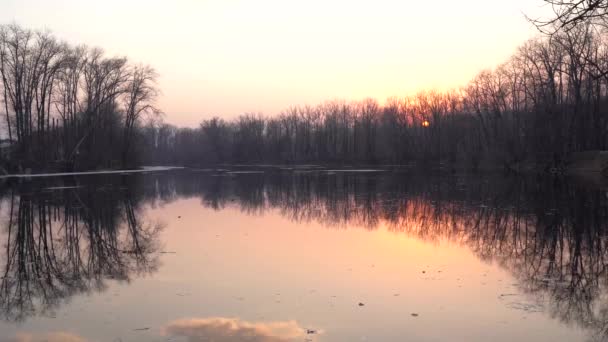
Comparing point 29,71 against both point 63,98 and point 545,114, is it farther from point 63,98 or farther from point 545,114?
point 545,114

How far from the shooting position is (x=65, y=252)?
10.7 meters

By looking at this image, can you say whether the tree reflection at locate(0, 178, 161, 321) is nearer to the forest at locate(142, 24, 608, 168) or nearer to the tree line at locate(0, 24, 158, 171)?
the forest at locate(142, 24, 608, 168)

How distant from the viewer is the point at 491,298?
7.28 metres

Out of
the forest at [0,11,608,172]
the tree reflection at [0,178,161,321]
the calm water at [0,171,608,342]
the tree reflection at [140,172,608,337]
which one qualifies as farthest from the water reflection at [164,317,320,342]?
the forest at [0,11,608,172]

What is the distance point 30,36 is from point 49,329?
5377 centimetres

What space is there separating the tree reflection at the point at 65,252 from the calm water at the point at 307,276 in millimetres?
39

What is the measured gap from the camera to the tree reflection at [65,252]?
772 centimetres

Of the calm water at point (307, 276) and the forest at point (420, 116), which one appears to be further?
the forest at point (420, 116)

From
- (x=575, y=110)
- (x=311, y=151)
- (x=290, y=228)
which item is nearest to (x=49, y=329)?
(x=290, y=228)

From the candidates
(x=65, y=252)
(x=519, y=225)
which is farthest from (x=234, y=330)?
(x=519, y=225)

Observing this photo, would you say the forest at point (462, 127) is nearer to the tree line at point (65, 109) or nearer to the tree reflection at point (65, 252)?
the tree reflection at point (65, 252)

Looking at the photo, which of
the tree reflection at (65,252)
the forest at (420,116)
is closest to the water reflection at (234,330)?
the tree reflection at (65,252)

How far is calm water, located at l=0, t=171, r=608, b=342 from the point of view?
6.10 m

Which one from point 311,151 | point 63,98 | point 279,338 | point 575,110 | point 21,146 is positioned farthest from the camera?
point 311,151
